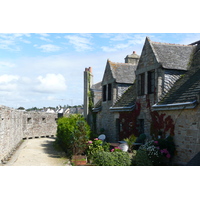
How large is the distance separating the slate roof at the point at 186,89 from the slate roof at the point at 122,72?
5.19 metres

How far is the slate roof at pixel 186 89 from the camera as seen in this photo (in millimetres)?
8905

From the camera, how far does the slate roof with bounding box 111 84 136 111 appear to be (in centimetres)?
1325

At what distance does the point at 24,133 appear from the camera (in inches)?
907

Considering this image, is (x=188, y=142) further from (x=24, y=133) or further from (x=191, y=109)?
(x=24, y=133)

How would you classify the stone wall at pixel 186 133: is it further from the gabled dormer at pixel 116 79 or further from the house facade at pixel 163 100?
the gabled dormer at pixel 116 79

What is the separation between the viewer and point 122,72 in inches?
648

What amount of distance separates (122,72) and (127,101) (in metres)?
3.14

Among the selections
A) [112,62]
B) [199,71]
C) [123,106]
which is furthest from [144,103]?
[112,62]

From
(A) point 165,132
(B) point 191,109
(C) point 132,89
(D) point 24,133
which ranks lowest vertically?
(D) point 24,133

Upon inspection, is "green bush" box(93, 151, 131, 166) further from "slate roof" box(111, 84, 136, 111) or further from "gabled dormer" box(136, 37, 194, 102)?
"slate roof" box(111, 84, 136, 111)

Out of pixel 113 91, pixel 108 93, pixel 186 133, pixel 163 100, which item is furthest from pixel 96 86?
pixel 186 133

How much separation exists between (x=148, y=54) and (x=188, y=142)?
5086 millimetres

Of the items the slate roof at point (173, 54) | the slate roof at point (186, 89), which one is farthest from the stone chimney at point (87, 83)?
the slate roof at point (186, 89)

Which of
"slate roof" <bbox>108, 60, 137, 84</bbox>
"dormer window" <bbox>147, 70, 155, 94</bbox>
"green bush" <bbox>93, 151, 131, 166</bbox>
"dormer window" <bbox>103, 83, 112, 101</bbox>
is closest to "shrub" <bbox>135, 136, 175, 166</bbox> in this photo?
"green bush" <bbox>93, 151, 131, 166</bbox>
